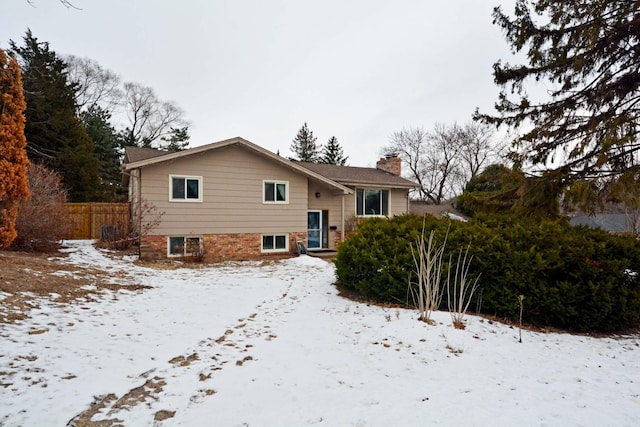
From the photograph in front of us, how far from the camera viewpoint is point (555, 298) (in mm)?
5547

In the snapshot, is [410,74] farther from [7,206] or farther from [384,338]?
[7,206]

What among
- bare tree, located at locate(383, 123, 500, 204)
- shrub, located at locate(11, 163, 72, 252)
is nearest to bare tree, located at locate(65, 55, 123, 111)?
shrub, located at locate(11, 163, 72, 252)

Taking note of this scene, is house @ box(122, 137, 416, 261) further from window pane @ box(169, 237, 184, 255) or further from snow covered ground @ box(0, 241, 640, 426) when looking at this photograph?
snow covered ground @ box(0, 241, 640, 426)

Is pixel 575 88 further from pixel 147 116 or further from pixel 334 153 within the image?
pixel 147 116

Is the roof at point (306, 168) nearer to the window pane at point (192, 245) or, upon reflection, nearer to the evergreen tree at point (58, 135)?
the window pane at point (192, 245)

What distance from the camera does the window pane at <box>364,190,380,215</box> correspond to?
17.2m

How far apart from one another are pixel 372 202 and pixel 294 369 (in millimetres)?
14263

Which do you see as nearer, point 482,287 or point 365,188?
point 482,287

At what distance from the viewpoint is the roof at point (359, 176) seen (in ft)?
53.8

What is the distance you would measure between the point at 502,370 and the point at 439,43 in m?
11.3

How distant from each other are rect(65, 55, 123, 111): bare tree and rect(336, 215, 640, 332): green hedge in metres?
32.8

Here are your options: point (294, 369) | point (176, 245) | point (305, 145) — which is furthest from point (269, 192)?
point (305, 145)

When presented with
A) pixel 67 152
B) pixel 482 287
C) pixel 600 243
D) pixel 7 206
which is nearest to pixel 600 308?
pixel 600 243

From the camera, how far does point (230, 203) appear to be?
13.2m
